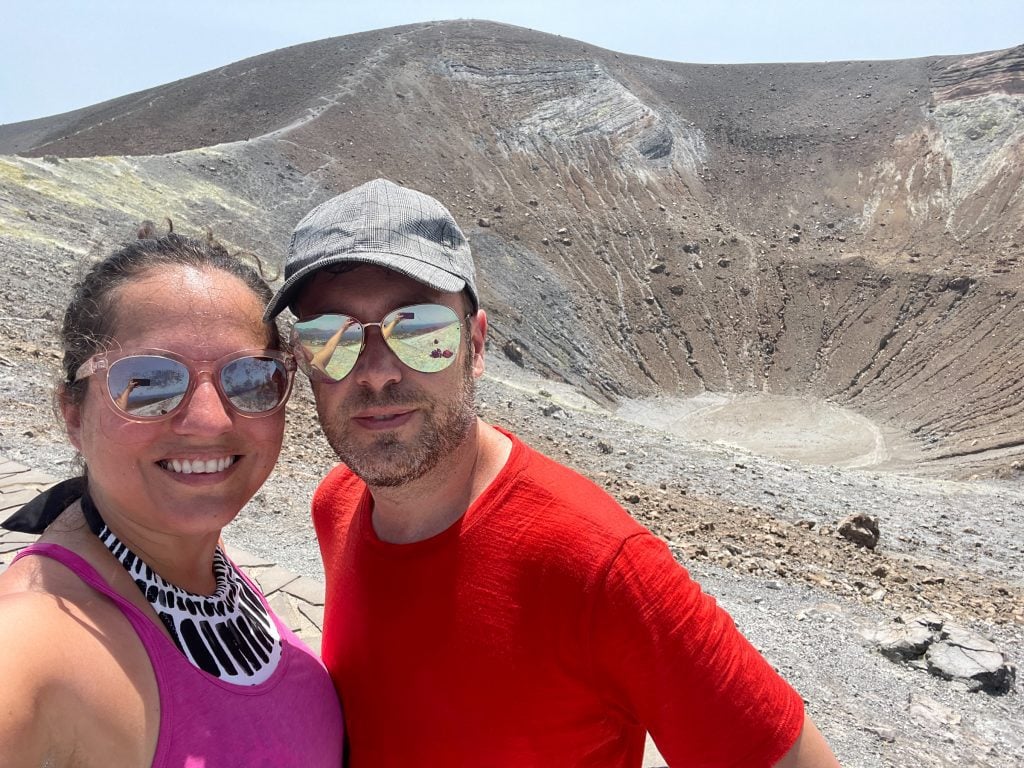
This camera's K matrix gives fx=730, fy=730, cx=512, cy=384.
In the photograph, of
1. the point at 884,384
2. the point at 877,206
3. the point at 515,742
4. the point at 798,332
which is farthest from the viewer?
the point at 877,206

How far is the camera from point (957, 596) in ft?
26.7

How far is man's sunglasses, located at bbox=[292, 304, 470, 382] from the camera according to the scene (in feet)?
6.63

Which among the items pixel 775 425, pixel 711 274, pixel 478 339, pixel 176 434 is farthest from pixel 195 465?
pixel 711 274

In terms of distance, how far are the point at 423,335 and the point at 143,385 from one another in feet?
2.36

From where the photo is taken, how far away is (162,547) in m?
1.87

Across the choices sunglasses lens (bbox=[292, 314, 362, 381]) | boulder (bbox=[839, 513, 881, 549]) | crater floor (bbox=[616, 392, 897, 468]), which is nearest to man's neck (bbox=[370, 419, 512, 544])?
sunglasses lens (bbox=[292, 314, 362, 381])

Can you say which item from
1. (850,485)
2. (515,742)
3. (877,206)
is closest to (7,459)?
(515,742)

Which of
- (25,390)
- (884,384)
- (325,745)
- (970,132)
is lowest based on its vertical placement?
(884,384)

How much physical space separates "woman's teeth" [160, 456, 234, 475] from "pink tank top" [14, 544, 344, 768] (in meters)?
0.29

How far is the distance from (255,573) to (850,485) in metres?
12.0

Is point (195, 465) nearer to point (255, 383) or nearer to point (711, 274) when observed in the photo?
point (255, 383)

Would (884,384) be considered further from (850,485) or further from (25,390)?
(25,390)

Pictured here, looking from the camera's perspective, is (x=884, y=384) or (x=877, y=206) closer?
(x=884, y=384)

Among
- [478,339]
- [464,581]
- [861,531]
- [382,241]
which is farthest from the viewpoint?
[861,531]
